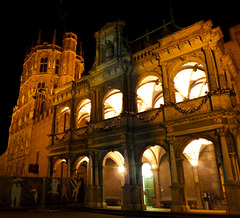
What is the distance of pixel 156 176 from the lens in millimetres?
19016

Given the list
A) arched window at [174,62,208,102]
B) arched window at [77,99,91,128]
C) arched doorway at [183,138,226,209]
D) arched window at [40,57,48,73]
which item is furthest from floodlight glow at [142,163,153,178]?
arched window at [40,57,48,73]

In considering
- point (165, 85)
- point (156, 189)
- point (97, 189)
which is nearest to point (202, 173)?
point (156, 189)

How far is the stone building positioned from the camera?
13.4 meters

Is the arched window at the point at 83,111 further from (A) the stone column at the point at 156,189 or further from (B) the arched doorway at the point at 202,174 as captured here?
(B) the arched doorway at the point at 202,174

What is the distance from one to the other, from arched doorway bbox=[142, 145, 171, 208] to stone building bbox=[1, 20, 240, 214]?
82 mm

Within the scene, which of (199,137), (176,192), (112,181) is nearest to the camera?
(176,192)

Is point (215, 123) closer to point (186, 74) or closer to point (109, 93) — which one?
point (186, 74)

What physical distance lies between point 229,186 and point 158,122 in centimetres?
579

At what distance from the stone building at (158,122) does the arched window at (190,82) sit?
0.09 meters

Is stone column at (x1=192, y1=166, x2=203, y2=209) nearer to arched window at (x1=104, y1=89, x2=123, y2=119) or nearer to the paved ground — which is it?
the paved ground

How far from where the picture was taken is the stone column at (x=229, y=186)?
37.2 ft

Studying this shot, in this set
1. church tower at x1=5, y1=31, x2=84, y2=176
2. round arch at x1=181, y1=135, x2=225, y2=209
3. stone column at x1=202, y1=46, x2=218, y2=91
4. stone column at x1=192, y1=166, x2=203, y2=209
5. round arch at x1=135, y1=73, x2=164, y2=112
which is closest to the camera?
stone column at x1=202, y1=46, x2=218, y2=91

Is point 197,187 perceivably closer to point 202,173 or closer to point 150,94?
point 202,173

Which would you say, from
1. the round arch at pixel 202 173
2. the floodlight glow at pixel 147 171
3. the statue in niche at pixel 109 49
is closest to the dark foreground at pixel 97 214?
the round arch at pixel 202 173
